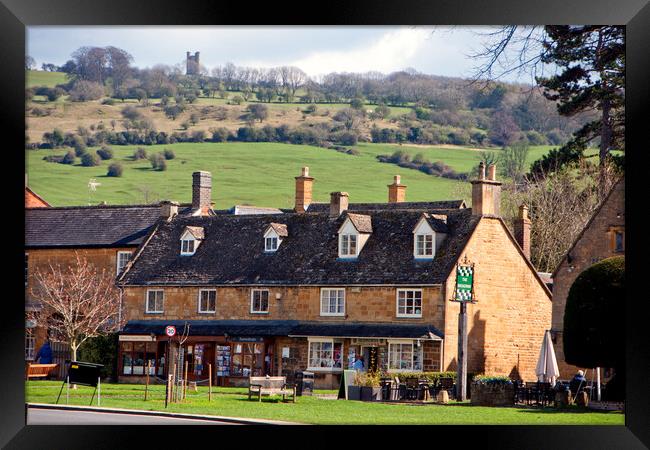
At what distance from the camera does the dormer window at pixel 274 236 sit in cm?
5344

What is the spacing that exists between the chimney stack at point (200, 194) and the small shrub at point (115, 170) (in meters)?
25.3

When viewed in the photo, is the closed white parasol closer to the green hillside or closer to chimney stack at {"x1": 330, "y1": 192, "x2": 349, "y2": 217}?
chimney stack at {"x1": 330, "y1": 192, "x2": 349, "y2": 217}

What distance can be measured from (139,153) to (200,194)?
30.5 meters

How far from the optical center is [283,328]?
1973 inches

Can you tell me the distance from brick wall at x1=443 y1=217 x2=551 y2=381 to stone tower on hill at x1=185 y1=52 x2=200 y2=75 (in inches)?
1594

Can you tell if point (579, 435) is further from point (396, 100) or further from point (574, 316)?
point (396, 100)

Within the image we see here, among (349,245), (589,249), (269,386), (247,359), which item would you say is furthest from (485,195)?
(269,386)

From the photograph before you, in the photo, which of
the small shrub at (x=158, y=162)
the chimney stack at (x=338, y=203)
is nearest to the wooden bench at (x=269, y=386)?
the chimney stack at (x=338, y=203)

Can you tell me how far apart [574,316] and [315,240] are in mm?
19390

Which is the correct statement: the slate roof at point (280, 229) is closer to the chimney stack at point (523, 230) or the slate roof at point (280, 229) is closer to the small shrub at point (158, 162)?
the chimney stack at point (523, 230)

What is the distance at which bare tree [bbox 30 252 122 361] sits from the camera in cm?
5281

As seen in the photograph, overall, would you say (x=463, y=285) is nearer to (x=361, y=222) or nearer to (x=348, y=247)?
(x=348, y=247)

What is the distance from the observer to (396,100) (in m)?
91.2

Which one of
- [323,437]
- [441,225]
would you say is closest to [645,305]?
[323,437]
